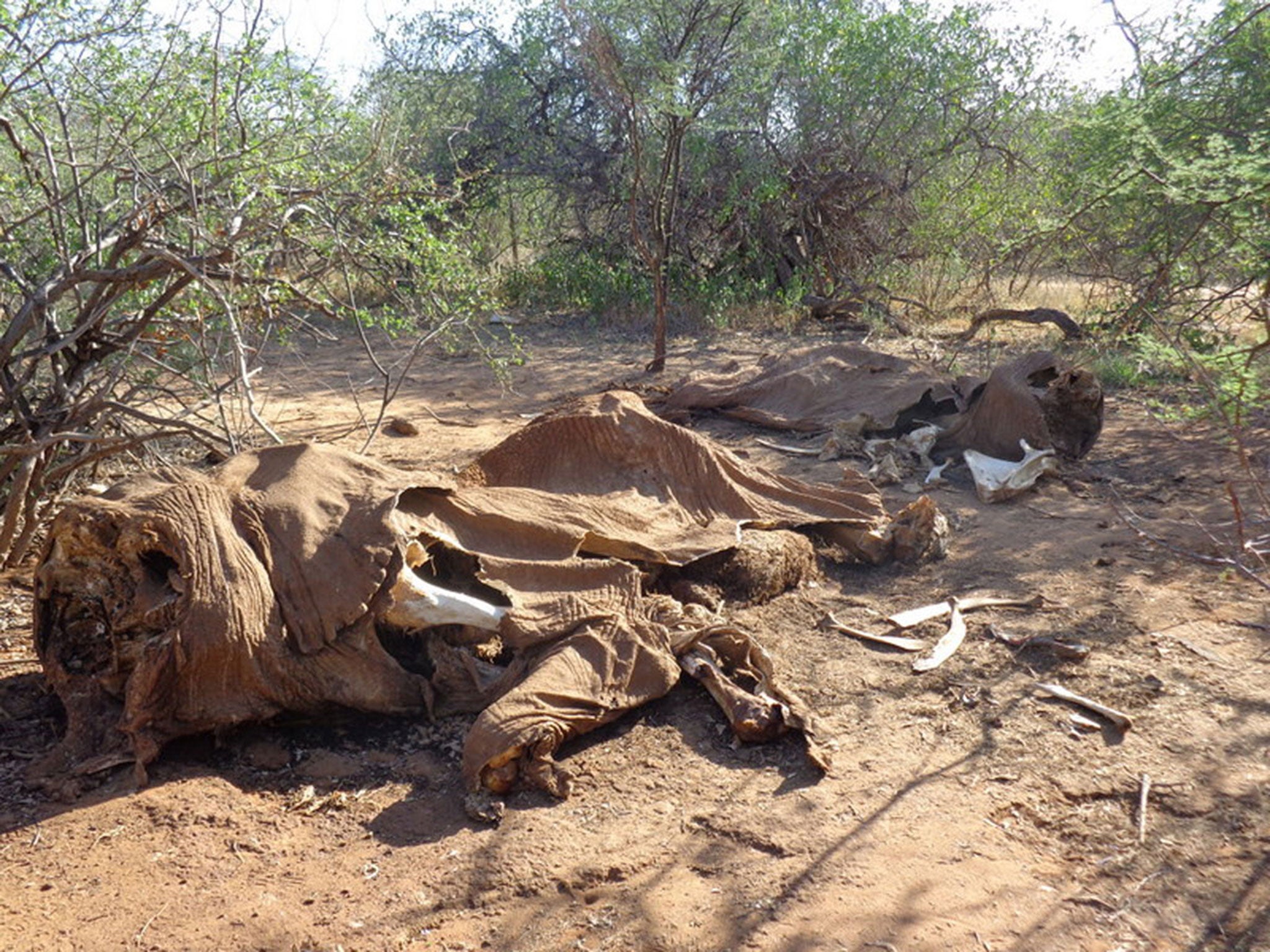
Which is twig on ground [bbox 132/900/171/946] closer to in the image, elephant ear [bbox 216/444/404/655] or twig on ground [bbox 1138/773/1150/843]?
elephant ear [bbox 216/444/404/655]

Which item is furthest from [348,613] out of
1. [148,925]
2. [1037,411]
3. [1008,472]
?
[1037,411]

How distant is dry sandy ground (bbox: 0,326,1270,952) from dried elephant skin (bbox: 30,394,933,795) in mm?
150

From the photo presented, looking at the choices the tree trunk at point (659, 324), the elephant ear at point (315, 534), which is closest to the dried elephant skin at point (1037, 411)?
the tree trunk at point (659, 324)

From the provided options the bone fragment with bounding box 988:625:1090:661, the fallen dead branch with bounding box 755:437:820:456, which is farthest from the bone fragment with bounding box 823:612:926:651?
the fallen dead branch with bounding box 755:437:820:456

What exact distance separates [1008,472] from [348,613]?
406cm

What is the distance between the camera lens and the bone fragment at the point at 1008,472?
20.1 ft

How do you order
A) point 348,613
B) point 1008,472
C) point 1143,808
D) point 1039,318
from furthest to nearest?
point 1039,318
point 1008,472
point 348,613
point 1143,808

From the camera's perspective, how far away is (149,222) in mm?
4281

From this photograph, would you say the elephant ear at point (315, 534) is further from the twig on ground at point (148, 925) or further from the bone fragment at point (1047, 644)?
the bone fragment at point (1047, 644)

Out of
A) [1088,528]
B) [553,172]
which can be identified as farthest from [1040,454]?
[553,172]

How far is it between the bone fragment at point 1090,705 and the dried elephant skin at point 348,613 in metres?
0.94

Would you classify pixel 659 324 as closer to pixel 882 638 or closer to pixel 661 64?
pixel 661 64

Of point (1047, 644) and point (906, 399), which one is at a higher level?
point (906, 399)

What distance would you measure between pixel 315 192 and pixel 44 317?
121 centimetres
